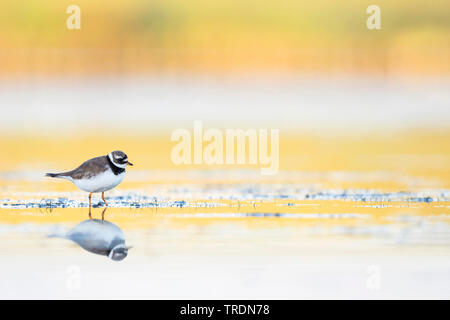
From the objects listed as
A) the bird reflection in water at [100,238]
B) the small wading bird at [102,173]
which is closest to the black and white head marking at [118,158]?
the small wading bird at [102,173]

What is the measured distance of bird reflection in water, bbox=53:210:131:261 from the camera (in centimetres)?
785

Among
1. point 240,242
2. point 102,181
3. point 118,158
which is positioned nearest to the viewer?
point 240,242

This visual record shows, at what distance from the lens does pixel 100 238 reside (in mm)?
8516

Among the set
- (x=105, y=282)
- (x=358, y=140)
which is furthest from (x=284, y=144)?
(x=105, y=282)

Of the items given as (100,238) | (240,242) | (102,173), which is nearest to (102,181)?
(102,173)

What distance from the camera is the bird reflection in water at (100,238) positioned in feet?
25.7

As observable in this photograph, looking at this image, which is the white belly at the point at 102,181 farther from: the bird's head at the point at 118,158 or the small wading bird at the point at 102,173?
the bird's head at the point at 118,158

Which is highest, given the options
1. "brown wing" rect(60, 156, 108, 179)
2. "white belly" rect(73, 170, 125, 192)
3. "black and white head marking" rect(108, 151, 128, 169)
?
"black and white head marking" rect(108, 151, 128, 169)

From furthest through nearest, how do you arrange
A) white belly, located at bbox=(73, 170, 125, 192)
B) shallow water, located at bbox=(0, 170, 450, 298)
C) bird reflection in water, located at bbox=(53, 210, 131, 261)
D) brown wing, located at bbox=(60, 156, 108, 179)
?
brown wing, located at bbox=(60, 156, 108, 179) < white belly, located at bbox=(73, 170, 125, 192) < bird reflection in water, located at bbox=(53, 210, 131, 261) < shallow water, located at bbox=(0, 170, 450, 298)

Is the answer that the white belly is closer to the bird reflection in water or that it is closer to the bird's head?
the bird's head

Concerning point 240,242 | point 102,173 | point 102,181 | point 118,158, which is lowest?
point 240,242

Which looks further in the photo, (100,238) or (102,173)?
(102,173)

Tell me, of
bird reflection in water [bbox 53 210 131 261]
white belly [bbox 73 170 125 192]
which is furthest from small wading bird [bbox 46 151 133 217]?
bird reflection in water [bbox 53 210 131 261]

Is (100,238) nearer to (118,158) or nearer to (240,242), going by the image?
(240,242)
